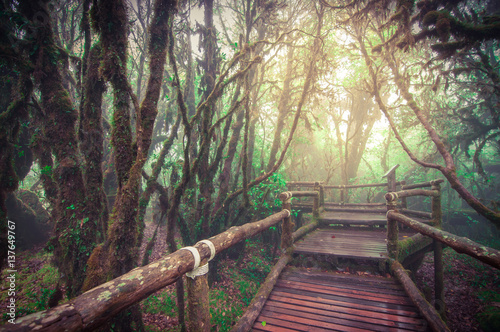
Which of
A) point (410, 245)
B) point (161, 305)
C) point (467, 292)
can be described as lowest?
point (467, 292)

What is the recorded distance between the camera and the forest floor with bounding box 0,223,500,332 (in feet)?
18.6

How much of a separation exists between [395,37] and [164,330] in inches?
457

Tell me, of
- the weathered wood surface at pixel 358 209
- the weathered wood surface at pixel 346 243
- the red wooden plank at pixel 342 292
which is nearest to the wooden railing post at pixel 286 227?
the weathered wood surface at pixel 346 243

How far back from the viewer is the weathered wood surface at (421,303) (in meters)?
2.81

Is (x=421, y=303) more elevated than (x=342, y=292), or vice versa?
(x=421, y=303)

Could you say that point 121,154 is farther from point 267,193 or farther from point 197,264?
point 267,193

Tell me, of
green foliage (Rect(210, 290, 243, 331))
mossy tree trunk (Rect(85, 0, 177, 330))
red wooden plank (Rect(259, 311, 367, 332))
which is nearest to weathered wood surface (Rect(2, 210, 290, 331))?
red wooden plank (Rect(259, 311, 367, 332))

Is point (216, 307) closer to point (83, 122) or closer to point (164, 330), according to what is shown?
point (164, 330)

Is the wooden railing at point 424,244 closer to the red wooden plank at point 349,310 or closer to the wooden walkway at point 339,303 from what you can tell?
the wooden walkway at point 339,303

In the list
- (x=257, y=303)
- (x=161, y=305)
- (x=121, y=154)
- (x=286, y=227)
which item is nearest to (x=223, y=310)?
(x=161, y=305)

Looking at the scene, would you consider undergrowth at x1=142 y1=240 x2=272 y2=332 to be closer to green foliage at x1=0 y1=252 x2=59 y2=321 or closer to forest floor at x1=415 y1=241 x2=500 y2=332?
green foliage at x1=0 y1=252 x2=59 y2=321

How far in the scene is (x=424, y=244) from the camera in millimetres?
6004

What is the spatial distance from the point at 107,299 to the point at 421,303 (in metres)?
4.05

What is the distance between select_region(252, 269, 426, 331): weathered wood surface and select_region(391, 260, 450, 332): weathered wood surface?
0.12m
